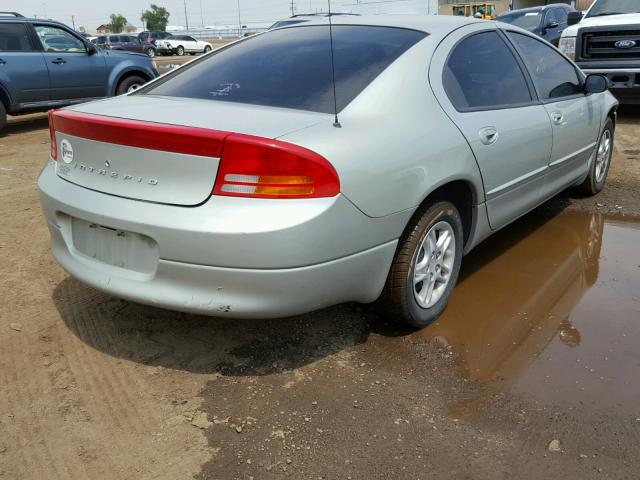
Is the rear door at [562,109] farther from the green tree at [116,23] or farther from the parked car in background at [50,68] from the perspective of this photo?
the green tree at [116,23]

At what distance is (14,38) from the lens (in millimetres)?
9625

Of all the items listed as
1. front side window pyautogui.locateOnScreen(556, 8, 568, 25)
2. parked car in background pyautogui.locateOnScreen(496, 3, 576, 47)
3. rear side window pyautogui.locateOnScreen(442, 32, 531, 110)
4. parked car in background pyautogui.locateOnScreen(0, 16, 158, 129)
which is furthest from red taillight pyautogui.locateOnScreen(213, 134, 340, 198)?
front side window pyautogui.locateOnScreen(556, 8, 568, 25)

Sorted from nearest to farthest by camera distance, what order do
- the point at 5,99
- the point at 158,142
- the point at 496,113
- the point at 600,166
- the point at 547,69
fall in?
the point at 158,142, the point at 496,113, the point at 547,69, the point at 600,166, the point at 5,99

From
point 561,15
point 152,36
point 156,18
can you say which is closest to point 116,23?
point 156,18

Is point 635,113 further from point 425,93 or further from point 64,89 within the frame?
point 64,89

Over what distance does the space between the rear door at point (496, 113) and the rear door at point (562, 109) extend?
0.17 metres

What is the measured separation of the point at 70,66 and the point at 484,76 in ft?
27.8

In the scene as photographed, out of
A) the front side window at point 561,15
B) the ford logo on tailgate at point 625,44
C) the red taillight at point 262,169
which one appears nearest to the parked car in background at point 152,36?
the front side window at point 561,15

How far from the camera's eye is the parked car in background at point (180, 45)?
41.8 metres

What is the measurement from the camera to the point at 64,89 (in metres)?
10.1

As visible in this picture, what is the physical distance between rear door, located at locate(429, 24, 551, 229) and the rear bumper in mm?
897

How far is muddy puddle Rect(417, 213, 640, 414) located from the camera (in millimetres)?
2797

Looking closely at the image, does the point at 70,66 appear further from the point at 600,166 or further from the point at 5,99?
the point at 600,166

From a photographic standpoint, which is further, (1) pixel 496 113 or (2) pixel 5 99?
(2) pixel 5 99
